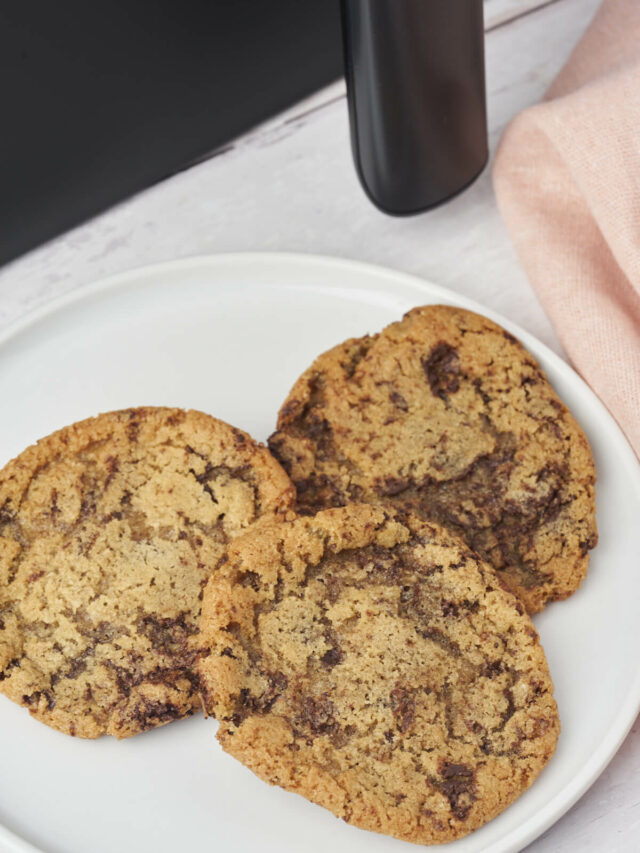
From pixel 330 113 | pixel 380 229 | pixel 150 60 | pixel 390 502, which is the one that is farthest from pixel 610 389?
pixel 150 60

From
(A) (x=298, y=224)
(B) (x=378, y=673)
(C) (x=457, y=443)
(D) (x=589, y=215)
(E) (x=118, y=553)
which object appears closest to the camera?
(B) (x=378, y=673)

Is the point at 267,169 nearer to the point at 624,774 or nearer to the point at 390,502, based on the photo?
the point at 390,502

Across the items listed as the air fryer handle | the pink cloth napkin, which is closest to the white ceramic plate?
the pink cloth napkin

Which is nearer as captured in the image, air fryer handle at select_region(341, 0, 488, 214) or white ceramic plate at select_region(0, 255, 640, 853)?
white ceramic plate at select_region(0, 255, 640, 853)

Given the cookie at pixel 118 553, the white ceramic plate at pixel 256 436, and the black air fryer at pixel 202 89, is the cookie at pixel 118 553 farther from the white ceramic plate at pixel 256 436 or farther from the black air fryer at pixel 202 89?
the black air fryer at pixel 202 89

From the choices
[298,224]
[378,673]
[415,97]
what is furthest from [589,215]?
[378,673]

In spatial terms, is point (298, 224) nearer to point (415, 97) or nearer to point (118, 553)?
point (415, 97)

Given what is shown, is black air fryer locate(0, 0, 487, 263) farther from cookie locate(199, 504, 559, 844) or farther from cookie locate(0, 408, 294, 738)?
cookie locate(199, 504, 559, 844)
